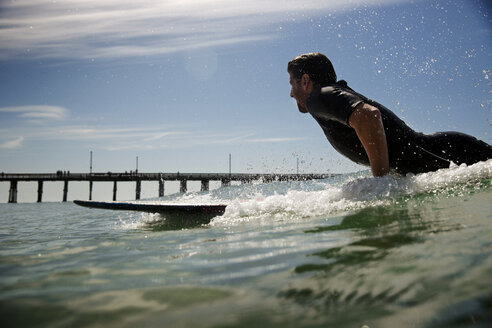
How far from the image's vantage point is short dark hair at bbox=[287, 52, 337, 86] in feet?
13.1

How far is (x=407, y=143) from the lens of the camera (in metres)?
3.71

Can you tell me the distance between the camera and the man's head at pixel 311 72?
399 centimetres

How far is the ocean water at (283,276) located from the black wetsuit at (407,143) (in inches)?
32.8

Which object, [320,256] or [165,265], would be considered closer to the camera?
[320,256]

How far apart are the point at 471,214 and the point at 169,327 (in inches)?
88.0

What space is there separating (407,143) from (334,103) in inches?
38.4

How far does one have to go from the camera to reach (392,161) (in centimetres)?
379

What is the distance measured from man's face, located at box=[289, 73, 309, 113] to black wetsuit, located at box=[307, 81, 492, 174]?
353 mm

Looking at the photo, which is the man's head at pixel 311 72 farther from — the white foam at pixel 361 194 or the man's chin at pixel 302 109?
the white foam at pixel 361 194

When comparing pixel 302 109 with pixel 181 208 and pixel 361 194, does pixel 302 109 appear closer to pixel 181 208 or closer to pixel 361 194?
pixel 361 194

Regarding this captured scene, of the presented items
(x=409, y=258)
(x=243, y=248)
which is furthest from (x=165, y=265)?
(x=409, y=258)

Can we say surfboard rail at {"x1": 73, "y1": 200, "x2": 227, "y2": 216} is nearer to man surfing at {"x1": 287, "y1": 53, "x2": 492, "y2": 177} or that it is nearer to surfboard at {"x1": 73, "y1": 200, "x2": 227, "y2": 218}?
surfboard at {"x1": 73, "y1": 200, "x2": 227, "y2": 218}

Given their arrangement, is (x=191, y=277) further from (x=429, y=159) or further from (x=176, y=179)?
(x=176, y=179)

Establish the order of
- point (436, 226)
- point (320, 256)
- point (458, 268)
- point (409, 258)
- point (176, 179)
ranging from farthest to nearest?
1. point (176, 179)
2. point (436, 226)
3. point (320, 256)
4. point (409, 258)
5. point (458, 268)
